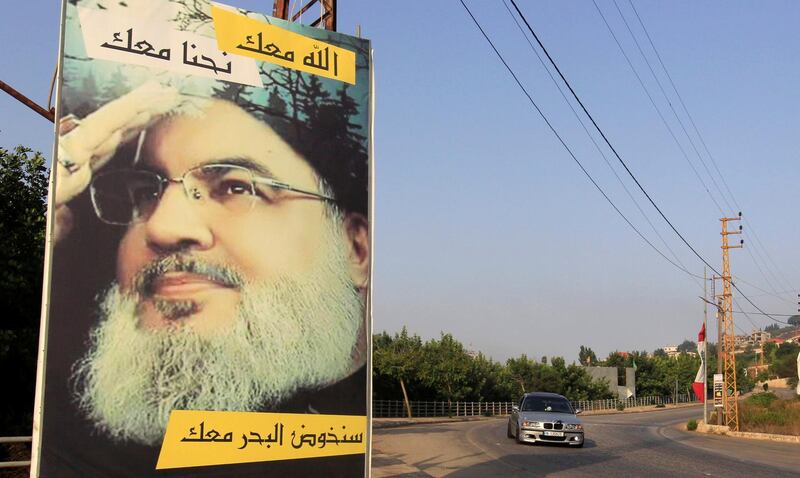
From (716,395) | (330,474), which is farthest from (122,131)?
(716,395)

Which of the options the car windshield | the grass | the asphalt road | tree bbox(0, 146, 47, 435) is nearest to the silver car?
the car windshield

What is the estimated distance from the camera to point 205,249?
28.6ft

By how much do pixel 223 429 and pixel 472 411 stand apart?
6162cm

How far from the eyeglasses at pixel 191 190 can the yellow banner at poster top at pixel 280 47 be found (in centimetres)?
157

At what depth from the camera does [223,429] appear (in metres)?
8.47

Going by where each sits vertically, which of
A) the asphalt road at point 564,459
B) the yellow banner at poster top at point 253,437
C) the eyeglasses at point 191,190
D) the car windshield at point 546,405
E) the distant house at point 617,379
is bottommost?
the distant house at point 617,379

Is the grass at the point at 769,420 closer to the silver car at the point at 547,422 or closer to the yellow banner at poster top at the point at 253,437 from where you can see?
the silver car at the point at 547,422

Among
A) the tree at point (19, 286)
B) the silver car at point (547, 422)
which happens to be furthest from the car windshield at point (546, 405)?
the tree at point (19, 286)

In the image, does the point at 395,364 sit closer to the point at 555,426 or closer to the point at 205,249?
the point at 555,426

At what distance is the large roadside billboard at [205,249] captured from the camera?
305 inches

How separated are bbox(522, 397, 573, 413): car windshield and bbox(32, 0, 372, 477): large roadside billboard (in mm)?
15025

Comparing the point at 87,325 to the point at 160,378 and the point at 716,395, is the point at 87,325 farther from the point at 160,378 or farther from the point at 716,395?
the point at 716,395

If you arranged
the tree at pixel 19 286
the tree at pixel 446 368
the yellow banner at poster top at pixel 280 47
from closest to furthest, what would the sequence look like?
the yellow banner at poster top at pixel 280 47, the tree at pixel 19 286, the tree at pixel 446 368

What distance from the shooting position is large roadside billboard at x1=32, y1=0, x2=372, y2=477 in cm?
774
